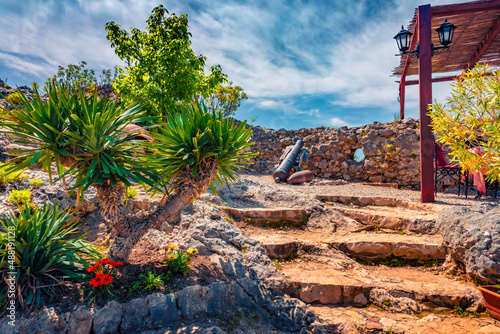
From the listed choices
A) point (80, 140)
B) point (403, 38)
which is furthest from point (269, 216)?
point (403, 38)

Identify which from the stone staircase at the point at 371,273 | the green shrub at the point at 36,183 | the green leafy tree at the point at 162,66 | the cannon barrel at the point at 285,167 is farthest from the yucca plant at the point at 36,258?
the cannon barrel at the point at 285,167

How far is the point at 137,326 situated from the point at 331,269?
2.43 m

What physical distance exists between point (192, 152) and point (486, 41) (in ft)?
35.9

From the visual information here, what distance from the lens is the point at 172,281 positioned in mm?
2623

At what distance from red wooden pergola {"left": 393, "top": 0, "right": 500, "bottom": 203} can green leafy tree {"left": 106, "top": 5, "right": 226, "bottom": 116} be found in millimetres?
5569

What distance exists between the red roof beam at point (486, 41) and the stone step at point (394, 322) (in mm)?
8352

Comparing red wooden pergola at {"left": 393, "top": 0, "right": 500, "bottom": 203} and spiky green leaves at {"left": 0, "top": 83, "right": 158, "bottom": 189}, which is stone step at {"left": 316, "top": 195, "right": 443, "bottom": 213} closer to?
red wooden pergola at {"left": 393, "top": 0, "right": 500, "bottom": 203}

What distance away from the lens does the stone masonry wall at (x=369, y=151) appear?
880 centimetres

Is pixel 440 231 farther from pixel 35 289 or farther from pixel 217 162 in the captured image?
pixel 35 289

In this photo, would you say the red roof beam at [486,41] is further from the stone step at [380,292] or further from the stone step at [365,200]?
the stone step at [380,292]

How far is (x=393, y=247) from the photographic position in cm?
400

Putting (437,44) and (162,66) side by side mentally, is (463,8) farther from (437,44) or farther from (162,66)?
(162,66)

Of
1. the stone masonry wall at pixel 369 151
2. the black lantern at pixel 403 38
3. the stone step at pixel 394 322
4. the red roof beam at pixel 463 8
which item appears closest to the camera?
the stone step at pixel 394 322

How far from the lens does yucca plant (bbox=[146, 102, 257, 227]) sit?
2.64 metres
